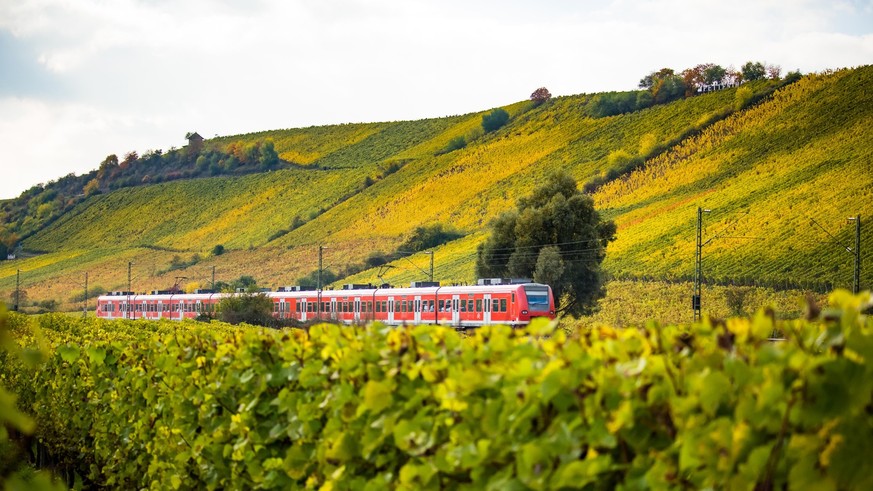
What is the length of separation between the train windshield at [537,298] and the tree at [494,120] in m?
96.3

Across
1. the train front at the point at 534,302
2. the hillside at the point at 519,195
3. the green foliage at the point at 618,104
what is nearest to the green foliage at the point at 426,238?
the hillside at the point at 519,195

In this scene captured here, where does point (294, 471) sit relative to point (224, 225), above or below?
below

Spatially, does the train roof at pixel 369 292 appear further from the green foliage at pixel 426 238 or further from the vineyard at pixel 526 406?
the vineyard at pixel 526 406

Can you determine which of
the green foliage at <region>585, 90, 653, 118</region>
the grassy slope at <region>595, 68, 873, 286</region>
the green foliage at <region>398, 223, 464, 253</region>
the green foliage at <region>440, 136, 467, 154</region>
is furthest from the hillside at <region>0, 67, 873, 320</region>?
the green foliage at <region>585, 90, 653, 118</region>

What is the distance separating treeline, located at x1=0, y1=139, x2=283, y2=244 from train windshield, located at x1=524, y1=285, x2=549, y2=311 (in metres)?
111

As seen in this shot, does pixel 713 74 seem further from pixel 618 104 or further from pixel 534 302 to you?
pixel 534 302

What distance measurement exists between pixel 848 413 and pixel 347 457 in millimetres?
2981

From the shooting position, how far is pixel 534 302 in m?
41.4

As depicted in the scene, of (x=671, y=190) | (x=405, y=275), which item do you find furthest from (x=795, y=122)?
(x=405, y=275)

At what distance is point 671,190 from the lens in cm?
8919

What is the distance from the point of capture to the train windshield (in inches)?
1623

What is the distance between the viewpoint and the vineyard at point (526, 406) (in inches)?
122

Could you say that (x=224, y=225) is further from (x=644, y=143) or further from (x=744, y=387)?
(x=744, y=387)

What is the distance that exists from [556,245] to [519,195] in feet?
131
